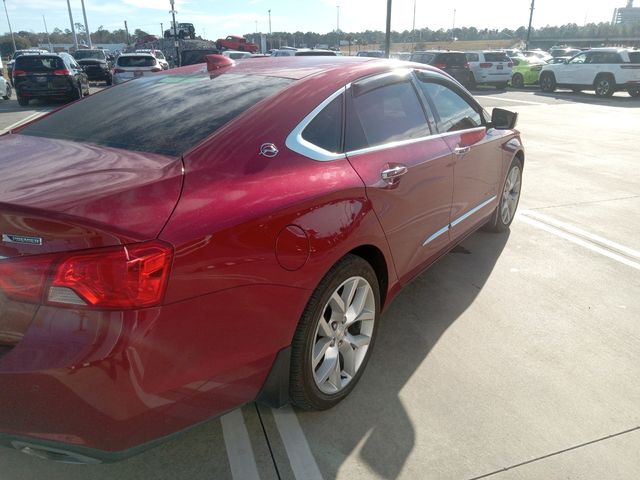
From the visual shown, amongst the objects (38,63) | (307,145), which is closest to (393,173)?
(307,145)

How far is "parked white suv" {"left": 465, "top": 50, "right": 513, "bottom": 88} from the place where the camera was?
2289 centimetres

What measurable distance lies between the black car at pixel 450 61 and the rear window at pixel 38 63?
1363 cm

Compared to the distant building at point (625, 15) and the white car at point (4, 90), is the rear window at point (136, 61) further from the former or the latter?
the distant building at point (625, 15)

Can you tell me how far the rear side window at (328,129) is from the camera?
241cm

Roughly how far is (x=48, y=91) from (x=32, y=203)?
53.2 feet

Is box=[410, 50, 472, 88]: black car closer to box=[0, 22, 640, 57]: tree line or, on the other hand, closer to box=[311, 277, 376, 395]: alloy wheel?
box=[311, 277, 376, 395]: alloy wheel

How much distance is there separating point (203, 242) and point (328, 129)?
1038mm

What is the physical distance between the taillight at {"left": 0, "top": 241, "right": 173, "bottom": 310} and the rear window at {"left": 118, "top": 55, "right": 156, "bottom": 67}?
62.7ft

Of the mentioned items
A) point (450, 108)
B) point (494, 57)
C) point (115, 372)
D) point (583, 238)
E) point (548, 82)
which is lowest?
point (583, 238)

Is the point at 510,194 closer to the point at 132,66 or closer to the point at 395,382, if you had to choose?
the point at 395,382

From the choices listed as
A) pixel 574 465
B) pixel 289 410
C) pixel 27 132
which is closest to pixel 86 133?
pixel 27 132

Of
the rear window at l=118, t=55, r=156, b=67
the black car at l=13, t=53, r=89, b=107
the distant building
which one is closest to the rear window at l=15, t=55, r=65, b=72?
the black car at l=13, t=53, r=89, b=107

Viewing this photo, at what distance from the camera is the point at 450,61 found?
21.9 m

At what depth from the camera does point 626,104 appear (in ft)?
57.9
